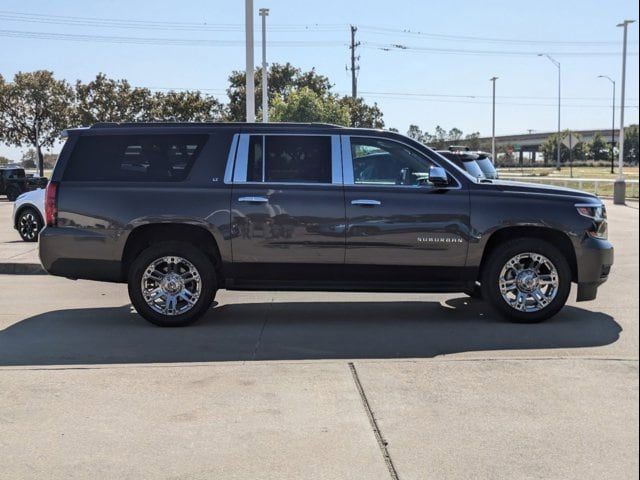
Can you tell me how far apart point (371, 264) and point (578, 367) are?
7.30ft

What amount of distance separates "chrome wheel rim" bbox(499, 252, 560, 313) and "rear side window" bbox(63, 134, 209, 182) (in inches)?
133

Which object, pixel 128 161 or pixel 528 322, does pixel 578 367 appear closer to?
pixel 528 322

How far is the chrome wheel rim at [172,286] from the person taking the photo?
6.90 meters

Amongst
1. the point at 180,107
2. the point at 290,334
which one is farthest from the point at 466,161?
the point at 180,107

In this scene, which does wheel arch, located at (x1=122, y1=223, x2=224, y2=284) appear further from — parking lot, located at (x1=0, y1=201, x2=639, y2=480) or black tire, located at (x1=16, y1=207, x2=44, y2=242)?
black tire, located at (x1=16, y1=207, x2=44, y2=242)

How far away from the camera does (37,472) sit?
3752 millimetres

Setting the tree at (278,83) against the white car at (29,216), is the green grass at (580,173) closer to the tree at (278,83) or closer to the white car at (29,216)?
the tree at (278,83)

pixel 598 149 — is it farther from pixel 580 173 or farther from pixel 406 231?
pixel 406 231

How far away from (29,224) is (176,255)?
8555 millimetres

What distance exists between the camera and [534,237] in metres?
7.04

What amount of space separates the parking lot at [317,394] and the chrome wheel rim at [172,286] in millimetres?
252

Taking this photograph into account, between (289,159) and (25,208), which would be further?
(25,208)

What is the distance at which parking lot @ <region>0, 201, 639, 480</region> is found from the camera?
3.83 metres

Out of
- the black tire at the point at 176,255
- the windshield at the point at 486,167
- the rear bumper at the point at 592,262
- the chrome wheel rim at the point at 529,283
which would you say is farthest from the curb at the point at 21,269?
the windshield at the point at 486,167
